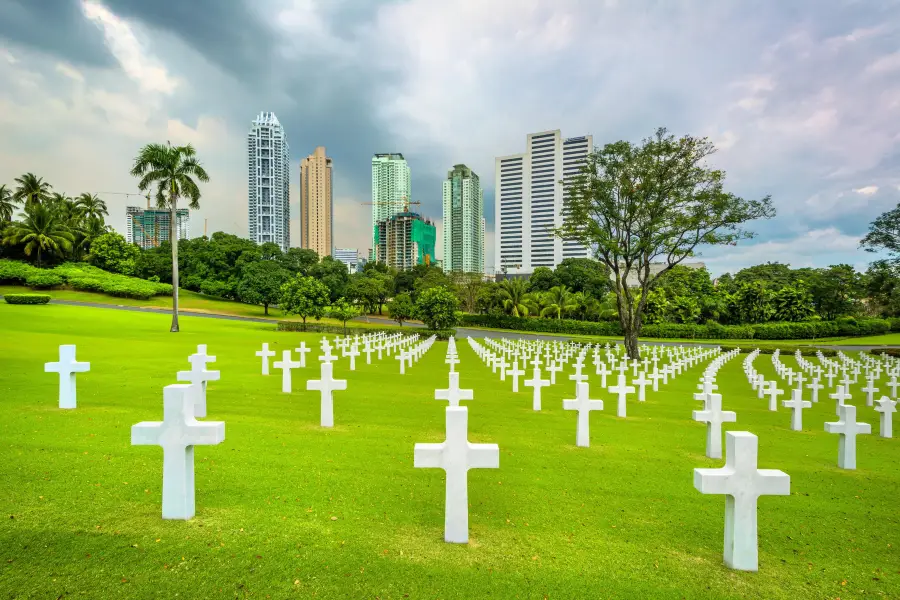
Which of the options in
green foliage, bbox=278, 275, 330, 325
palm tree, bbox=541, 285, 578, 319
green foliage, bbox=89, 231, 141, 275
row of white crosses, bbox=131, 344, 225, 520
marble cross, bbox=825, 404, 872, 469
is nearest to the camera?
row of white crosses, bbox=131, 344, 225, 520

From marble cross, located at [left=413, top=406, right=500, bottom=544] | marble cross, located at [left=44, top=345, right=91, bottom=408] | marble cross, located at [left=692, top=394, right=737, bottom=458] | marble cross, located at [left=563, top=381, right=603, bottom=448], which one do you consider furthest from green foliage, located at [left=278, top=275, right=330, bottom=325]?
marble cross, located at [left=413, top=406, right=500, bottom=544]

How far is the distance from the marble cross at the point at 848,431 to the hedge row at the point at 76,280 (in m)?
61.2

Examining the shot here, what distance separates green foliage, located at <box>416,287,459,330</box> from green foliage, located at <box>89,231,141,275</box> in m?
44.2

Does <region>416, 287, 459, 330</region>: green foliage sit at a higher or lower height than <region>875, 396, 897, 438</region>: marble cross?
higher

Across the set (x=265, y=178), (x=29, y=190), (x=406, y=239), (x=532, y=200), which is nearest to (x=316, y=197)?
(x=265, y=178)

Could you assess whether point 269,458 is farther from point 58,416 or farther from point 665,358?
point 665,358

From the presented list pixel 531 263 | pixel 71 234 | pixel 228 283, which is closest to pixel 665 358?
pixel 228 283

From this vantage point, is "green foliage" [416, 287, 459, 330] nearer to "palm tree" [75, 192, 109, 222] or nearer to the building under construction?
"palm tree" [75, 192, 109, 222]

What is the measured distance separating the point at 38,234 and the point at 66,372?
61.3 m

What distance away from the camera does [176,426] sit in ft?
12.5

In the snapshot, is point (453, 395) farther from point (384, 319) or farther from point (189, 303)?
point (384, 319)

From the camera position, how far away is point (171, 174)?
3019 centimetres

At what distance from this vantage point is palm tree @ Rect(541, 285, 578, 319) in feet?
204

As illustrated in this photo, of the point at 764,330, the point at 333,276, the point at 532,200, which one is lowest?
the point at 764,330
